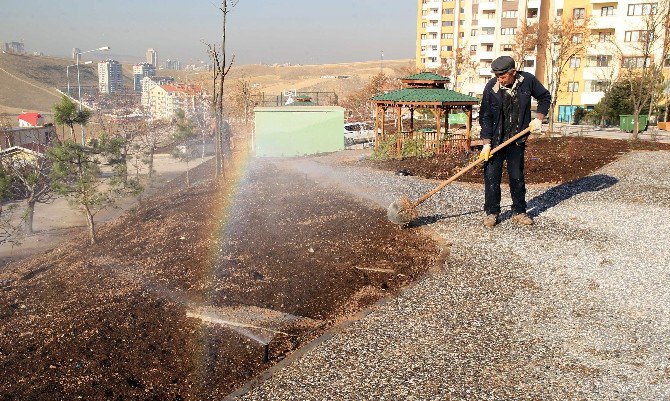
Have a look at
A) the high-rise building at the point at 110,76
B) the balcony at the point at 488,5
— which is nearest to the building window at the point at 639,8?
the balcony at the point at 488,5

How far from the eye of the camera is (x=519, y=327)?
17.2 feet

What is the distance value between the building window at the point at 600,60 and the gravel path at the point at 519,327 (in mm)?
48067

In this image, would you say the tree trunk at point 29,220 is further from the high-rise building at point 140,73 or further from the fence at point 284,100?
the high-rise building at point 140,73

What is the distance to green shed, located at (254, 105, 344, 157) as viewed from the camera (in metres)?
26.8

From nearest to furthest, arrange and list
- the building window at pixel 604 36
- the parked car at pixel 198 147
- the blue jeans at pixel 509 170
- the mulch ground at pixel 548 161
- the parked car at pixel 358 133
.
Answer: the blue jeans at pixel 509 170 < the mulch ground at pixel 548 161 < the parked car at pixel 358 133 < the parked car at pixel 198 147 < the building window at pixel 604 36

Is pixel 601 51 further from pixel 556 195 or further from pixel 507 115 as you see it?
pixel 507 115

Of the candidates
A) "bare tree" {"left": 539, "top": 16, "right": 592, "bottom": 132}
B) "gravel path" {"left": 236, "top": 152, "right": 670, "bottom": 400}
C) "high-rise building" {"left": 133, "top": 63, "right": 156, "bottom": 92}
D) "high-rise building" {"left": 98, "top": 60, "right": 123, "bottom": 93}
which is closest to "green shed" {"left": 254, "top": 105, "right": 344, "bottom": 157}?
"bare tree" {"left": 539, "top": 16, "right": 592, "bottom": 132}

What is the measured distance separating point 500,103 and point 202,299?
16.6 ft

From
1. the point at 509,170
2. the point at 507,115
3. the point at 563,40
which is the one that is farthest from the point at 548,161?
the point at 563,40

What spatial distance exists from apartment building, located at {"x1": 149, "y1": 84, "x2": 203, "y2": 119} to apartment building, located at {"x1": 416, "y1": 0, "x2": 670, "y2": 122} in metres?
30.2

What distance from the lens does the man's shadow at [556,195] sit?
361 inches

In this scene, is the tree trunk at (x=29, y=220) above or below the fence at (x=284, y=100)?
below

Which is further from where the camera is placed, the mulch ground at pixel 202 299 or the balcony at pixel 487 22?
the balcony at pixel 487 22

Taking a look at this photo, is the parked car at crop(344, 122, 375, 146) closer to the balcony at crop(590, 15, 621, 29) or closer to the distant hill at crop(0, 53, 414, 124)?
the balcony at crop(590, 15, 621, 29)
